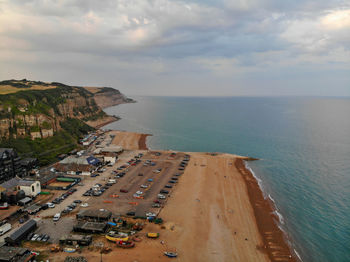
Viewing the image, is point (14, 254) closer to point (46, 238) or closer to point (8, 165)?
point (46, 238)

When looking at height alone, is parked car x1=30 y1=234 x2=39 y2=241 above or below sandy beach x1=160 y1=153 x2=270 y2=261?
above

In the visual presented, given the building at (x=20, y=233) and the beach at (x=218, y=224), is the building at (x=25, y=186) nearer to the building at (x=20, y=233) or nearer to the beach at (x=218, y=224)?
the building at (x=20, y=233)

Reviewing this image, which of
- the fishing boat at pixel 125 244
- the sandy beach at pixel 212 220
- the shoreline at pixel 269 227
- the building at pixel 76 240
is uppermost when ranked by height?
the building at pixel 76 240

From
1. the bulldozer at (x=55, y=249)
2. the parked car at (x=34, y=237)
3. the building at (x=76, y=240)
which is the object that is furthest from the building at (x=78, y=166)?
the bulldozer at (x=55, y=249)

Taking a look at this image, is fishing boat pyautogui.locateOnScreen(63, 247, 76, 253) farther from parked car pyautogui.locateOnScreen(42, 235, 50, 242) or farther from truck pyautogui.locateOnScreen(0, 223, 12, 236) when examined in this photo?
truck pyautogui.locateOnScreen(0, 223, 12, 236)

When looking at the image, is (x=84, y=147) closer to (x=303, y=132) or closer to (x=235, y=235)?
(x=235, y=235)

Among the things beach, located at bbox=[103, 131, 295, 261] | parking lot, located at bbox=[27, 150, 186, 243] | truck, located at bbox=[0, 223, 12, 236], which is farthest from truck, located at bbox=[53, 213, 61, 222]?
beach, located at bbox=[103, 131, 295, 261]
